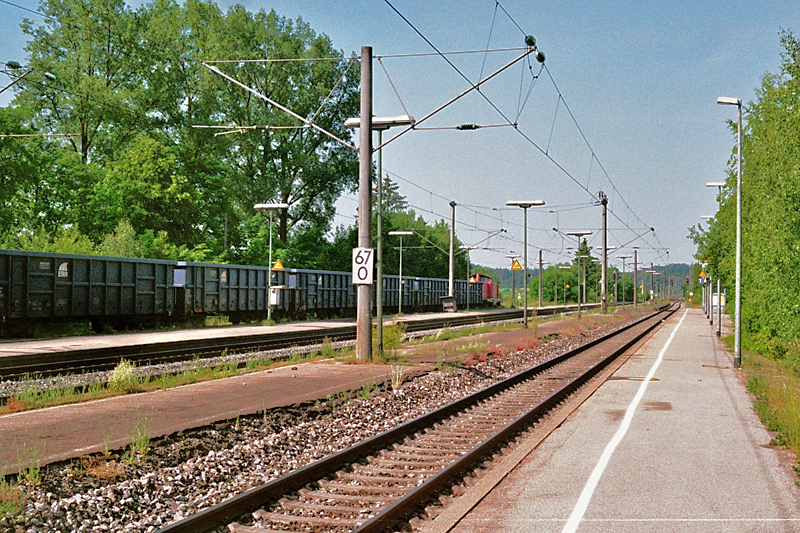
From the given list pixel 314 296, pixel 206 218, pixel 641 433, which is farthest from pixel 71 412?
pixel 206 218

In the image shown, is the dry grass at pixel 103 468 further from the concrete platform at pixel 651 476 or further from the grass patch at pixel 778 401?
the grass patch at pixel 778 401

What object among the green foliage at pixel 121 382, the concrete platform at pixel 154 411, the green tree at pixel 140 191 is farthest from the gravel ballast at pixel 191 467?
the green tree at pixel 140 191

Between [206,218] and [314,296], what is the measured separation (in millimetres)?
15454

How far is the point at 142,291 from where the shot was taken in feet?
106

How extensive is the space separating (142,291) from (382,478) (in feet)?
87.6

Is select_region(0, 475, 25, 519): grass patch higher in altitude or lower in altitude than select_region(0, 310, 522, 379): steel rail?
higher

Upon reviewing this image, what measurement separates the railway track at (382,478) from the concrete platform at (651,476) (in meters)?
0.56

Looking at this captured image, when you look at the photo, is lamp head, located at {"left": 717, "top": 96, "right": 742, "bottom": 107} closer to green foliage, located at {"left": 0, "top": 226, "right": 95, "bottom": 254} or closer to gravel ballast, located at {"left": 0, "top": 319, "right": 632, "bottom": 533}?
gravel ballast, located at {"left": 0, "top": 319, "right": 632, "bottom": 533}

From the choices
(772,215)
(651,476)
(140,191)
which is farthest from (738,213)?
(140,191)

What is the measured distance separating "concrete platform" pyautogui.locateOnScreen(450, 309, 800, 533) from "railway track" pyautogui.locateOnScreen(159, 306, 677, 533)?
1.85 ft

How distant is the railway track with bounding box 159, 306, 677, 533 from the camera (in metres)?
6.36

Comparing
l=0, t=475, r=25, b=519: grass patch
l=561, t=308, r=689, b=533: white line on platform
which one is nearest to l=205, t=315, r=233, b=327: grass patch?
l=561, t=308, r=689, b=533: white line on platform

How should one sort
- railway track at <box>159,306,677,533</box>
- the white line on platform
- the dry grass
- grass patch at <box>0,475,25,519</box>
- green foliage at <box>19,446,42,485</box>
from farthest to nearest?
the dry grass, green foliage at <box>19,446,42,485</box>, the white line on platform, railway track at <box>159,306,677,533</box>, grass patch at <box>0,475,25,519</box>

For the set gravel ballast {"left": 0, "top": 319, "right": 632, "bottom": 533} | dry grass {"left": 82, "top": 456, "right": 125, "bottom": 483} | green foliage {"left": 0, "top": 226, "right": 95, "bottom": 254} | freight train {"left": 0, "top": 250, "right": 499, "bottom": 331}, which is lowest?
gravel ballast {"left": 0, "top": 319, "right": 632, "bottom": 533}
